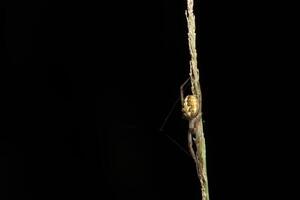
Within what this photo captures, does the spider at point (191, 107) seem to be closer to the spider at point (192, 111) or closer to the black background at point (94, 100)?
the spider at point (192, 111)

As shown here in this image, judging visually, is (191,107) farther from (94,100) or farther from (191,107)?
(94,100)

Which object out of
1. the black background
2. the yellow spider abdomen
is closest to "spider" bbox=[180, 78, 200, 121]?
the yellow spider abdomen

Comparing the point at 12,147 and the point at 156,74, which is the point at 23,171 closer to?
the point at 12,147

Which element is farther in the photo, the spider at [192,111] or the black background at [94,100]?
the black background at [94,100]

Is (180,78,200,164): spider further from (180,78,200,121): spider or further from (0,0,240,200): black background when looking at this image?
(0,0,240,200): black background

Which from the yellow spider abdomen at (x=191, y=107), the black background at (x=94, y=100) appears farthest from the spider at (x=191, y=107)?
the black background at (x=94, y=100)

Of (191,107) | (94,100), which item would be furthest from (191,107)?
(94,100)

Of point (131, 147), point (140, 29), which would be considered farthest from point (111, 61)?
point (131, 147)
